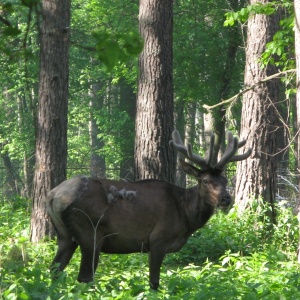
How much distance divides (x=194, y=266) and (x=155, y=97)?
4.27 metres

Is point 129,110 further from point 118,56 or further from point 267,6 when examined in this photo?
point 118,56

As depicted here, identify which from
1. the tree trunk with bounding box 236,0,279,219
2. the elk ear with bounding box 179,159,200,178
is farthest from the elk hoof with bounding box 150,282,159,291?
the tree trunk with bounding box 236,0,279,219

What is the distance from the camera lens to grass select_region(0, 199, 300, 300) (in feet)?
23.3

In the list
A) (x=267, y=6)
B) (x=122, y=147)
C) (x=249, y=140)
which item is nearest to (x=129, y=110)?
(x=122, y=147)

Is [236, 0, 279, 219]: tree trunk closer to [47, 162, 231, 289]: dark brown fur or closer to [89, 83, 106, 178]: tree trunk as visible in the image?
[47, 162, 231, 289]: dark brown fur

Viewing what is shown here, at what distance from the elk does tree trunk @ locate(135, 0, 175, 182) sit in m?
3.07

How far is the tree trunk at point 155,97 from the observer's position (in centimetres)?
1324

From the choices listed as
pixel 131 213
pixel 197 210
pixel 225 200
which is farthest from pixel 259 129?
pixel 131 213

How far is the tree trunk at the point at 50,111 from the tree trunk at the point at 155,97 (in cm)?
137

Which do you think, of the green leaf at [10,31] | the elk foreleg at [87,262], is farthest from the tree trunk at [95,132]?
the green leaf at [10,31]

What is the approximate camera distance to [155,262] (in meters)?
9.29

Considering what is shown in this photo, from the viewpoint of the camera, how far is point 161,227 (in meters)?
9.52

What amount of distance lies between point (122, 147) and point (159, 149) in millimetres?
19725

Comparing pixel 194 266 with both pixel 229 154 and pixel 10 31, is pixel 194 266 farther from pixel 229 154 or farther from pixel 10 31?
pixel 10 31
